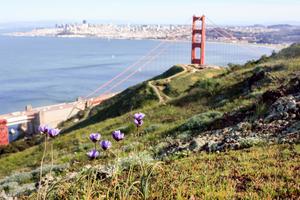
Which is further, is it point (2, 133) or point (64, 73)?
point (64, 73)

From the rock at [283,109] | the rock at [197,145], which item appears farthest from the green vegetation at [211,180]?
the rock at [283,109]

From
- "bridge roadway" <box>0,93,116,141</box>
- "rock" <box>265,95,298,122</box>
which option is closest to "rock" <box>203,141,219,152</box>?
"rock" <box>265,95,298,122</box>

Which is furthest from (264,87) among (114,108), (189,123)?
(114,108)

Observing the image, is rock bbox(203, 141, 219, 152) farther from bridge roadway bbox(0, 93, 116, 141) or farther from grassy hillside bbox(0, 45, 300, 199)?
bridge roadway bbox(0, 93, 116, 141)

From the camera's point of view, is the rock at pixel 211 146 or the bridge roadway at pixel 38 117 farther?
the bridge roadway at pixel 38 117

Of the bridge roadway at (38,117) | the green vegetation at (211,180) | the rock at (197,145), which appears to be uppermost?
the green vegetation at (211,180)

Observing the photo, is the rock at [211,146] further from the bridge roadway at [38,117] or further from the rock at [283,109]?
→ the bridge roadway at [38,117]

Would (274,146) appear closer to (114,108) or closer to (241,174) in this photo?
(241,174)

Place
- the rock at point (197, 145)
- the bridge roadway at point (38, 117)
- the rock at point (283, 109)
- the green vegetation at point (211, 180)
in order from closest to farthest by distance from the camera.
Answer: the green vegetation at point (211, 180) → the rock at point (197, 145) → the rock at point (283, 109) → the bridge roadway at point (38, 117)

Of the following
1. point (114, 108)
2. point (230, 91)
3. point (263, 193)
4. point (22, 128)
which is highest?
point (263, 193)

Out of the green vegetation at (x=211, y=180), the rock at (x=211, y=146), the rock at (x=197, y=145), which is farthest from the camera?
the rock at (x=197, y=145)

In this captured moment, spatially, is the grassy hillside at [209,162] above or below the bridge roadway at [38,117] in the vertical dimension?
above
